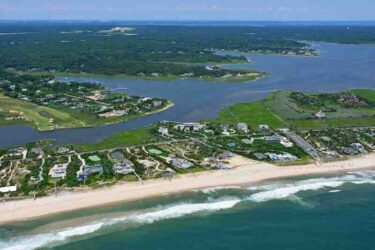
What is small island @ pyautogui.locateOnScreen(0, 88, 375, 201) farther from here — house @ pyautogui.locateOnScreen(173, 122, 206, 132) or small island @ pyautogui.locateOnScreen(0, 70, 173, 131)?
small island @ pyautogui.locateOnScreen(0, 70, 173, 131)

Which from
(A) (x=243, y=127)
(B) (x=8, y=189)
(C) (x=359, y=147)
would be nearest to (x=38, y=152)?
(B) (x=8, y=189)

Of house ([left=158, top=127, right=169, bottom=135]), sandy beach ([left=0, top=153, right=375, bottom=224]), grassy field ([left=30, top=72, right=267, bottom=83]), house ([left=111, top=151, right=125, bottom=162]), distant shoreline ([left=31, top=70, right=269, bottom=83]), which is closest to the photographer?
sandy beach ([left=0, top=153, right=375, bottom=224])

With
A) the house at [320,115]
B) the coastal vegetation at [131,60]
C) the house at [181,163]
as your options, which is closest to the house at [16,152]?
the house at [181,163]

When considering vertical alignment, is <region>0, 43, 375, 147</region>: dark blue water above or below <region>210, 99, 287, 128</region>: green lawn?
below

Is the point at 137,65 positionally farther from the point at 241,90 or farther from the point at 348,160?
the point at 348,160

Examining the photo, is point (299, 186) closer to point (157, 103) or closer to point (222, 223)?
point (222, 223)

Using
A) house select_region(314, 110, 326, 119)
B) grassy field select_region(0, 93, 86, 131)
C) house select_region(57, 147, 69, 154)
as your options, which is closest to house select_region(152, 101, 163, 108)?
grassy field select_region(0, 93, 86, 131)
